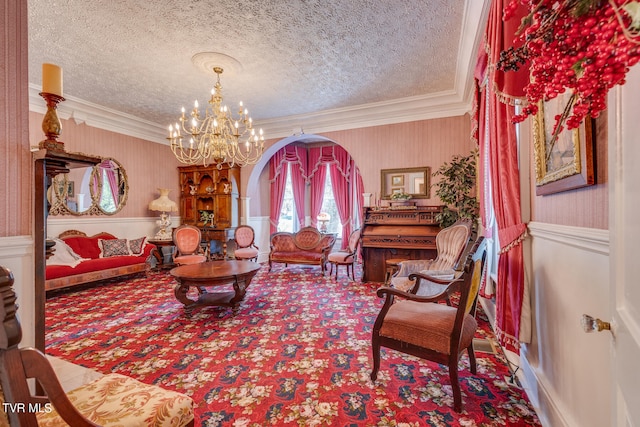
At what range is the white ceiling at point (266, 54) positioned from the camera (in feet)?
8.31

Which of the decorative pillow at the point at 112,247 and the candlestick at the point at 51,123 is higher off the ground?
the candlestick at the point at 51,123

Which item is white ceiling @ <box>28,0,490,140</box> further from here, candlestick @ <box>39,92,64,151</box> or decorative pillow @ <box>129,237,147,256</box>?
decorative pillow @ <box>129,237,147,256</box>

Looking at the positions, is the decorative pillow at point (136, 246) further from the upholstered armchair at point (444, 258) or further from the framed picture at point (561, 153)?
the framed picture at point (561, 153)

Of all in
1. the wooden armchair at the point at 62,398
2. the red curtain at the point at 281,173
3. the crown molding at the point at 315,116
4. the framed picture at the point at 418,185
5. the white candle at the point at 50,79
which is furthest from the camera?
the red curtain at the point at 281,173

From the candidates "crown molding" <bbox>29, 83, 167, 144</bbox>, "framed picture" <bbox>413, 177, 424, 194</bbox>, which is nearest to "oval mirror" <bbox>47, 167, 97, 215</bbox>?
"crown molding" <bbox>29, 83, 167, 144</bbox>

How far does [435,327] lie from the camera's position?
1722 mm

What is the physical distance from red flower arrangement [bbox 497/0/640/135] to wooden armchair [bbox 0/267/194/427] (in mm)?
1209

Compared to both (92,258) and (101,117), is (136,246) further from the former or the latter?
(101,117)

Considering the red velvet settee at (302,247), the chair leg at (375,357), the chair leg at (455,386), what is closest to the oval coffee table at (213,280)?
the red velvet settee at (302,247)

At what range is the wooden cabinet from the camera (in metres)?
5.97

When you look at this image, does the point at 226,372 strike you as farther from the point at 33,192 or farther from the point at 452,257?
the point at 452,257

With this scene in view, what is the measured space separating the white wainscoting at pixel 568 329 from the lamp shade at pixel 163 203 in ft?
19.7

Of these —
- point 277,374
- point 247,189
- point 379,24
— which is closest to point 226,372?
point 277,374

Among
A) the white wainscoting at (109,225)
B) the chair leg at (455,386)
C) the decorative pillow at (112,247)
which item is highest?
the white wainscoting at (109,225)
